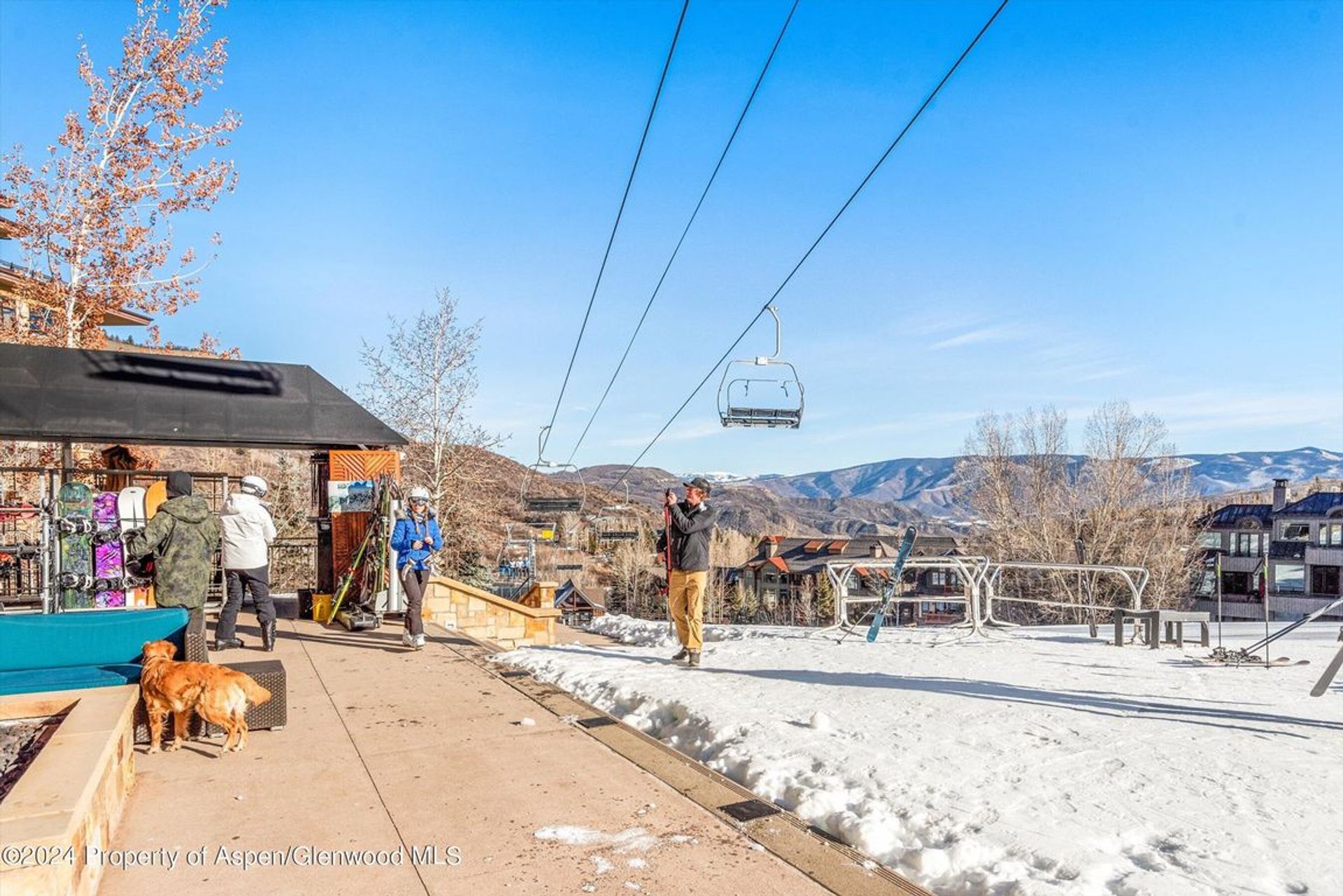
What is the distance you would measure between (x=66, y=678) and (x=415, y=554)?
3.95 metres

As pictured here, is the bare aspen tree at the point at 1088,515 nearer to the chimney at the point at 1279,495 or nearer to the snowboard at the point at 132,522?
the chimney at the point at 1279,495

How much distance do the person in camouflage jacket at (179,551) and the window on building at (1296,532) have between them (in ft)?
226

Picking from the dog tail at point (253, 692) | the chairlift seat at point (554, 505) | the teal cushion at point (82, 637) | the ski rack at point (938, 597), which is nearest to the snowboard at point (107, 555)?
the teal cushion at point (82, 637)

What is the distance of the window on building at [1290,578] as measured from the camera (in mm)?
56875

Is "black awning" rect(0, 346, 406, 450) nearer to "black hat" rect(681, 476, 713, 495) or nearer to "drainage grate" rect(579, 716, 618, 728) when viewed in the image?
"black hat" rect(681, 476, 713, 495)

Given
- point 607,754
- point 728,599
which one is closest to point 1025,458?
point 728,599

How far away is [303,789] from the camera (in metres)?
4.67

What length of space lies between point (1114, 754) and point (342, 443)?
1019 cm

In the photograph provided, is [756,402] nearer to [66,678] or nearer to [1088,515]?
[66,678]

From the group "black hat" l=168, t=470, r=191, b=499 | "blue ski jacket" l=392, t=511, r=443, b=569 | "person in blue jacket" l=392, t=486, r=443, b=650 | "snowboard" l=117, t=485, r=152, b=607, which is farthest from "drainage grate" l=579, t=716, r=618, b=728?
"snowboard" l=117, t=485, r=152, b=607

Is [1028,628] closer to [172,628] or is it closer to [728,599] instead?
[172,628]

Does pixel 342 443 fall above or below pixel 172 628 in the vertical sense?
above

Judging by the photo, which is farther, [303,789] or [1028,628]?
[1028,628]

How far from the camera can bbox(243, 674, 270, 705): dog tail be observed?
17.6 feet
